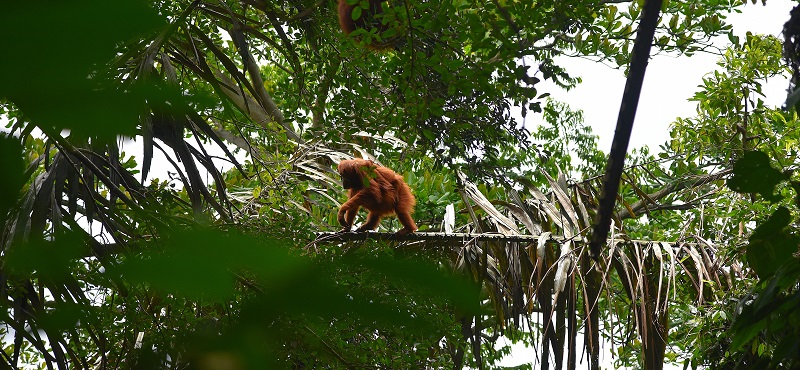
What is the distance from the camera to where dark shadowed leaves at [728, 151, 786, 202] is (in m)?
0.89

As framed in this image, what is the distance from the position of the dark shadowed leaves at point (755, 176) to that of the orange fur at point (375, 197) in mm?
2128

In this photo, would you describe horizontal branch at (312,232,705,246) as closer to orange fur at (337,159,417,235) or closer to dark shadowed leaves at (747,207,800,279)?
orange fur at (337,159,417,235)

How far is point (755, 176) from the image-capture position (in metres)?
0.90

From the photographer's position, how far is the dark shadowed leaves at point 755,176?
2.93ft

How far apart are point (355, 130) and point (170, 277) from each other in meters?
2.02

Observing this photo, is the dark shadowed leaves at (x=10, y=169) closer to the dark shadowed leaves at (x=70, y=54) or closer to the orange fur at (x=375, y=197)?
the dark shadowed leaves at (x=70, y=54)

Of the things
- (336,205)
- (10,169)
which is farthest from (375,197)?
(10,169)

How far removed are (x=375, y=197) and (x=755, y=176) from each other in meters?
2.31

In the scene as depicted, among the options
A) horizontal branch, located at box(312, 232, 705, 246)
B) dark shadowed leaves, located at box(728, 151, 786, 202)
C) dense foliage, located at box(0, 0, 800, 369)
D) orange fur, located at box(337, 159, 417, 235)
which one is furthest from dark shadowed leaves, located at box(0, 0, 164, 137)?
orange fur, located at box(337, 159, 417, 235)

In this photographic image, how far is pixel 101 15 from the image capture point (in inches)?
11.8

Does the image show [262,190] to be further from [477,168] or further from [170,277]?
[170,277]

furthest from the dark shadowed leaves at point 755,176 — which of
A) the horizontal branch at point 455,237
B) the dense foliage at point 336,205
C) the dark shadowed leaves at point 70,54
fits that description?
the horizontal branch at point 455,237

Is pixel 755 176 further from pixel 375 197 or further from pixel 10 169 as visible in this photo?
pixel 375 197

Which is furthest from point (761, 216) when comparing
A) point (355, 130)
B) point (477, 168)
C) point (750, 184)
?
point (750, 184)
